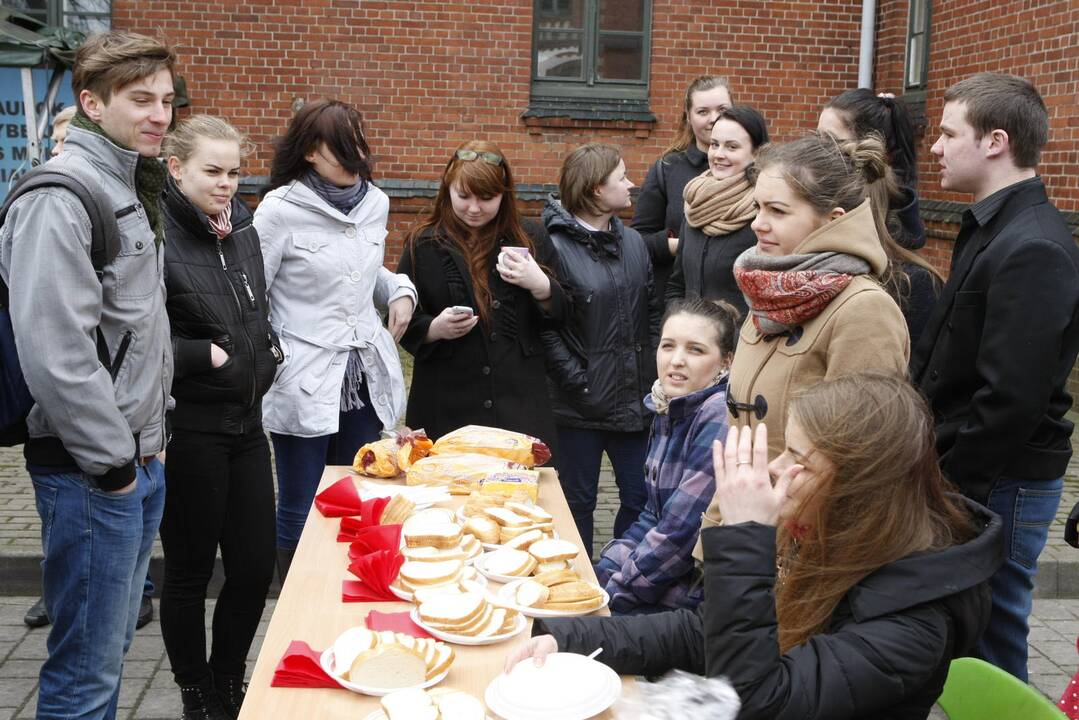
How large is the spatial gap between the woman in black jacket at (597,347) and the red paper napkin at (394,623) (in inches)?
86.4

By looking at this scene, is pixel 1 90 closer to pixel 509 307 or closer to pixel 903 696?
pixel 509 307

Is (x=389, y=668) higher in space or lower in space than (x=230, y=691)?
higher

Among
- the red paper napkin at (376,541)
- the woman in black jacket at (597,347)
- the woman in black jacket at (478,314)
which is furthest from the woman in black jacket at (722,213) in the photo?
the red paper napkin at (376,541)

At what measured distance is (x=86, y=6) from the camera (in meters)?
10.7

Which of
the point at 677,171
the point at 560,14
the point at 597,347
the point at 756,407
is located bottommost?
the point at 597,347

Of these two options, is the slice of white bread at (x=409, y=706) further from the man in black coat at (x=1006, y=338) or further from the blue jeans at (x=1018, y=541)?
the blue jeans at (x=1018, y=541)

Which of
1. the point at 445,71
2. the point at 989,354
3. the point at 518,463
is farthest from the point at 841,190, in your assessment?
the point at 445,71

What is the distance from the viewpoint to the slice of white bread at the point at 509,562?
275 cm

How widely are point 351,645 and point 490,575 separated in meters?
0.54

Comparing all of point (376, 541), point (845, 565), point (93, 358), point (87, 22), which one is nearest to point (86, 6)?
point (87, 22)

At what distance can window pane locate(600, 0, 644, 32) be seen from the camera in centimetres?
1107

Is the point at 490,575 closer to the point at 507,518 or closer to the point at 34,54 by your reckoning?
the point at 507,518

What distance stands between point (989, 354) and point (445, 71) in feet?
27.2

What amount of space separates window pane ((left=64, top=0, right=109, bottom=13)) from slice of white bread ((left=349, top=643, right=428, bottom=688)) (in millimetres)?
9929
